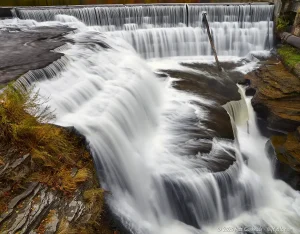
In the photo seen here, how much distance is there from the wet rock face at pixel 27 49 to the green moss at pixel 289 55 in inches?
352

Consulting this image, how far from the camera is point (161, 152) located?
6.88m

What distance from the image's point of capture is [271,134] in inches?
343

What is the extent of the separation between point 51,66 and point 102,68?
5.74ft

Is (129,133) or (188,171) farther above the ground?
(129,133)

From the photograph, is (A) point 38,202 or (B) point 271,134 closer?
(A) point 38,202

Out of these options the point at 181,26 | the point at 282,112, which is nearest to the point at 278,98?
the point at 282,112

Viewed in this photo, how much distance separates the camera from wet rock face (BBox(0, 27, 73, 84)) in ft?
23.2

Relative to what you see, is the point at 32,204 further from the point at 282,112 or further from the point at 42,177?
the point at 282,112

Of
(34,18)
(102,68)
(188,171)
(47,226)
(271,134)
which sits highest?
(34,18)

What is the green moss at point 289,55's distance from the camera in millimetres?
11388

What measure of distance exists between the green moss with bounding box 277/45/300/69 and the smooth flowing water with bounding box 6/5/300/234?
10.5ft

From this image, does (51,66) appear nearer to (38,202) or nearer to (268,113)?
(38,202)

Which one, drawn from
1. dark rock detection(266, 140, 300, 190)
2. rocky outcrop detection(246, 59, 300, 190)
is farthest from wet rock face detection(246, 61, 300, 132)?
dark rock detection(266, 140, 300, 190)

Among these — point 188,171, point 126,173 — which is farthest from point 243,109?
point 126,173
